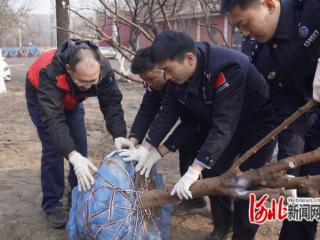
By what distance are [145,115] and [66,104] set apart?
0.54 meters

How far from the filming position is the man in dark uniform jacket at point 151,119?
2.59 m

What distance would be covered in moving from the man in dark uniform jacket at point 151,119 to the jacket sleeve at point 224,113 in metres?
0.51

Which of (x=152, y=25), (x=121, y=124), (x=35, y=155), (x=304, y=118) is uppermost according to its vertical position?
(x=152, y=25)

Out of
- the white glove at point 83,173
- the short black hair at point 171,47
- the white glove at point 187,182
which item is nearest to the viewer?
the short black hair at point 171,47

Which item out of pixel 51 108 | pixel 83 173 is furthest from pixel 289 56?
pixel 51 108

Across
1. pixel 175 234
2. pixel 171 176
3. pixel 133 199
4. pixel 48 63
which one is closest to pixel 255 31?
pixel 133 199

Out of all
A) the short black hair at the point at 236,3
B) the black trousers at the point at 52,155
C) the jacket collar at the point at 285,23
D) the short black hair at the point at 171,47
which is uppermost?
the short black hair at the point at 236,3

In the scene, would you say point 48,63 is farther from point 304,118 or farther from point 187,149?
point 304,118

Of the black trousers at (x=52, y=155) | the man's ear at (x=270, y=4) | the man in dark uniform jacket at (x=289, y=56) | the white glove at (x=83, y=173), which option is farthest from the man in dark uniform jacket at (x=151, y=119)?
the man's ear at (x=270, y=4)

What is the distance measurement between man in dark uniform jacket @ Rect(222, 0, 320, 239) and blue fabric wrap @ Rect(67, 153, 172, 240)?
32.7 inches

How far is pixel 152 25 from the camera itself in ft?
12.6

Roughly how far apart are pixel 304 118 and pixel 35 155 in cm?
333

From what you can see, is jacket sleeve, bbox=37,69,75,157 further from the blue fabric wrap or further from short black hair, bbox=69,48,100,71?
the blue fabric wrap

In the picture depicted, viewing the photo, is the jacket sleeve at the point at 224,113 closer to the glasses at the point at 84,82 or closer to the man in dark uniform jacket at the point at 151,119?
the man in dark uniform jacket at the point at 151,119
